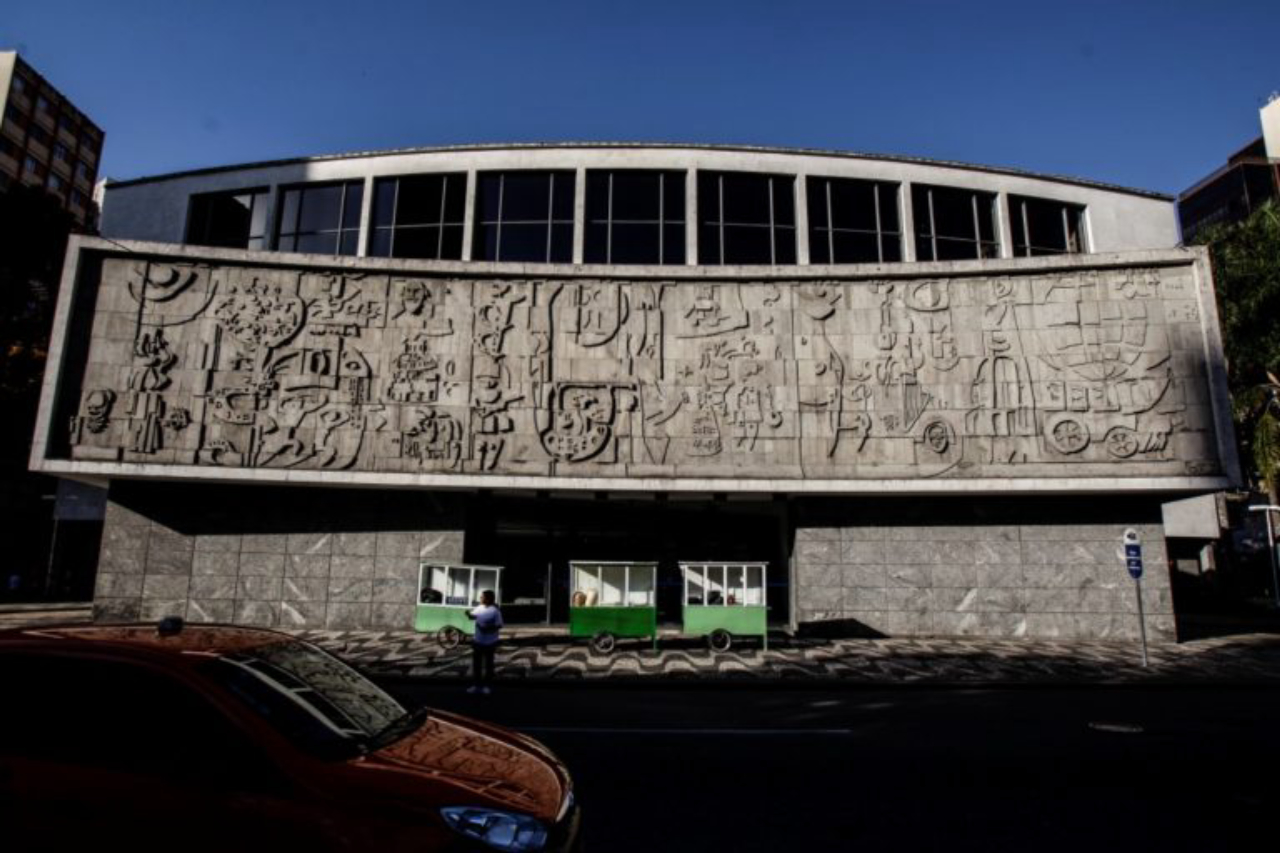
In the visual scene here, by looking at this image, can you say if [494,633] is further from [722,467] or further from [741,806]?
[722,467]

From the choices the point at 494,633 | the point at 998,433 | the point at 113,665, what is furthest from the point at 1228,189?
the point at 113,665

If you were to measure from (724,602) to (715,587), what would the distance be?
0.45 m

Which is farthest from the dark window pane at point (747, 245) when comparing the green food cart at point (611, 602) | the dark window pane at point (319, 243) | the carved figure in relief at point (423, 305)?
the dark window pane at point (319, 243)

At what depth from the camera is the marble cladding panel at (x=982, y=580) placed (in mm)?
20281

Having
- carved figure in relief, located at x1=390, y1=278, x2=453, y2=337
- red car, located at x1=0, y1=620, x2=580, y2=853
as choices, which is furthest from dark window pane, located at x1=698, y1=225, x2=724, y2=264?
red car, located at x1=0, y1=620, x2=580, y2=853

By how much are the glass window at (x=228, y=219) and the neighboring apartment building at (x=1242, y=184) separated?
2891 inches

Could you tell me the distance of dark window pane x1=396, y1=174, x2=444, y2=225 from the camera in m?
25.9

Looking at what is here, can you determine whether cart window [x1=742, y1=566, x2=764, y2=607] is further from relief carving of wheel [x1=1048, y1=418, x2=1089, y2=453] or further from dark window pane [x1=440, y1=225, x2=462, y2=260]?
dark window pane [x1=440, y1=225, x2=462, y2=260]

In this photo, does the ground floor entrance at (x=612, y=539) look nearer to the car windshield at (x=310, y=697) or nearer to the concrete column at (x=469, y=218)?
the concrete column at (x=469, y=218)

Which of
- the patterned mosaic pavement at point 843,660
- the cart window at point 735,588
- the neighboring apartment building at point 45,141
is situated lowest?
the patterned mosaic pavement at point 843,660

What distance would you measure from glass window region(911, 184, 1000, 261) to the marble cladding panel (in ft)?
35.6

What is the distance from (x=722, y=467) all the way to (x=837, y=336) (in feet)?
17.9

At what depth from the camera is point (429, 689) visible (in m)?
13.1

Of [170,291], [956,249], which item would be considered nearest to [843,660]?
[956,249]
